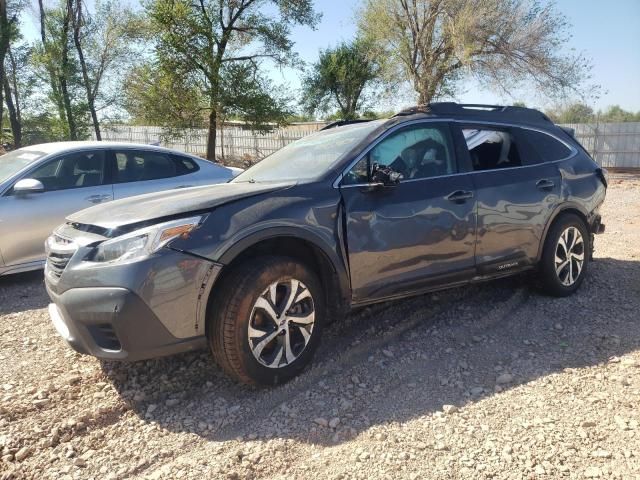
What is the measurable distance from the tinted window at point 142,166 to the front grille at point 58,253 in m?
3.05

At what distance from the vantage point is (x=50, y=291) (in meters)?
3.21

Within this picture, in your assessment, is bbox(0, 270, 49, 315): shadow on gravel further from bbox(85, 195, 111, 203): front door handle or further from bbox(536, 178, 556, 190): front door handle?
bbox(536, 178, 556, 190): front door handle

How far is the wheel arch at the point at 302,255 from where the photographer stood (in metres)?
3.03

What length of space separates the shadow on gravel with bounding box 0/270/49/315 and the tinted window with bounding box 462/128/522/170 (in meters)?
4.19

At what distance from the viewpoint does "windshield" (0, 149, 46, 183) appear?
564 centimetres

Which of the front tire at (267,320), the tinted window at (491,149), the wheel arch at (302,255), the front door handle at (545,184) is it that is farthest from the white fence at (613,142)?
the front tire at (267,320)

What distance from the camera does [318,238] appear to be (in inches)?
130

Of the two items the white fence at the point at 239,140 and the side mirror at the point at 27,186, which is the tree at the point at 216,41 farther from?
the side mirror at the point at 27,186

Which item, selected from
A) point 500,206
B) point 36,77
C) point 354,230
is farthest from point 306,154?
point 36,77

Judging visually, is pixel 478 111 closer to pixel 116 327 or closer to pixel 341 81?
pixel 116 327

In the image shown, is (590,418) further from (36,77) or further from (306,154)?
(36,77)

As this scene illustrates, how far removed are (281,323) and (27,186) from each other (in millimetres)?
3743

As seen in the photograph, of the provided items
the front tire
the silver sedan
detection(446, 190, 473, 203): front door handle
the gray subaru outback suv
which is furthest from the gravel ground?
the silver sedan

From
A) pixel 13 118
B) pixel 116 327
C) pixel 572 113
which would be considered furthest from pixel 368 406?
pixel 572 113
